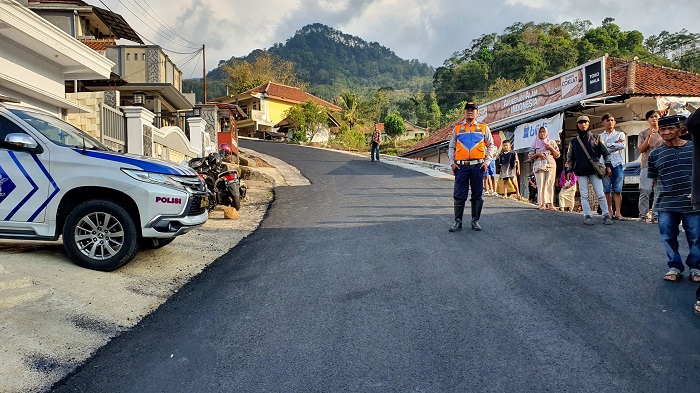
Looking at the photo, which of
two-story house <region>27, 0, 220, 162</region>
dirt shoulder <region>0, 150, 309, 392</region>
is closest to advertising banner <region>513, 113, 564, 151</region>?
two-story house <region>27, 0, 220, 162</region>

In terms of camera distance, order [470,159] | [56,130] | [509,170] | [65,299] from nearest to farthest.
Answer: [65,299] → [56,130] → [470,159] → [509,170]

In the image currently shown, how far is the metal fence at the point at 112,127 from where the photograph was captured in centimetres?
1230

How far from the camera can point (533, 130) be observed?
2020 cm

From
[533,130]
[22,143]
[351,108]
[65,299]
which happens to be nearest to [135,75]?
[533,130]

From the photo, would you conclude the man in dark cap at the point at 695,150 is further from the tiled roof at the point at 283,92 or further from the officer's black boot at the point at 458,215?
the tiled roof at the point at 283,92

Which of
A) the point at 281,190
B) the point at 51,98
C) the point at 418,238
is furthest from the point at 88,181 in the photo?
the point at 281,190

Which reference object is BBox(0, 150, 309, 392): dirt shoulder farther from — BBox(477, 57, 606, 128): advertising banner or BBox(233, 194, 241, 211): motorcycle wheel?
BBox(477, 57, 606, 128): advertising banner

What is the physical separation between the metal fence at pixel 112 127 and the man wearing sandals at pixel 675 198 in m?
11.1

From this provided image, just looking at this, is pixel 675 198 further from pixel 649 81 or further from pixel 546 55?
pixel 546 55

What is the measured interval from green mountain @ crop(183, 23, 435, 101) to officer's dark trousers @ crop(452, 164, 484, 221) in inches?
3759

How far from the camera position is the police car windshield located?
6.46 m

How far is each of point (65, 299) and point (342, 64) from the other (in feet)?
485

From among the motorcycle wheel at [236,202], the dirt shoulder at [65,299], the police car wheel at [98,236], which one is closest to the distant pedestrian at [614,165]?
the dirt shoulder at [65,299]

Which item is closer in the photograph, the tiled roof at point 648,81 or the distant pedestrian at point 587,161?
the distant pedestrian at point 587,161
